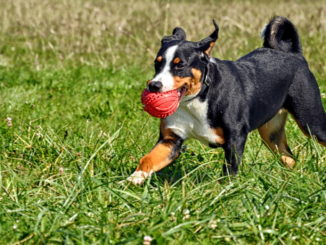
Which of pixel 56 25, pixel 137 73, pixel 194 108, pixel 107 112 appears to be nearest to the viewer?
pixel 194 108

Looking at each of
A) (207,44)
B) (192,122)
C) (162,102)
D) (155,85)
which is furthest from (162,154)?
(207,44)

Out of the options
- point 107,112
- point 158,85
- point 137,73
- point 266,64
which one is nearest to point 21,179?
point 158,85

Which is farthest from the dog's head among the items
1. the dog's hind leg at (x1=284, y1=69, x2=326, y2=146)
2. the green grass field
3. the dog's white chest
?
the dog's hind leg at (x1=284, y1=69, x2=326, y2=146)

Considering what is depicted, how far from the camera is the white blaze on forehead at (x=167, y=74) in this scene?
4445 mm

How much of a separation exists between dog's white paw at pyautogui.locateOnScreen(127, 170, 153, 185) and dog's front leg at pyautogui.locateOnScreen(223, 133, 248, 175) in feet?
1.81

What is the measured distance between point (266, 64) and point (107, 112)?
238cm

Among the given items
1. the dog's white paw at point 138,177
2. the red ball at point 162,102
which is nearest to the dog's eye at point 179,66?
the red ball at point 162,102

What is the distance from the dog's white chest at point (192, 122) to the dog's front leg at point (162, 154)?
0.06 m

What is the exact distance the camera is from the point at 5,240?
3.63 meters

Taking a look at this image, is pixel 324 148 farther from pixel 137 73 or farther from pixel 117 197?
pixel 137 73

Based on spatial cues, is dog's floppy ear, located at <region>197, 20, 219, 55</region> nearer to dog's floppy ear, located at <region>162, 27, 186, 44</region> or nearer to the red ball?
dog's floppy ear, located at <region>162, 27, 186, 44</region>

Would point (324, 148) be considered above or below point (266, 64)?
below

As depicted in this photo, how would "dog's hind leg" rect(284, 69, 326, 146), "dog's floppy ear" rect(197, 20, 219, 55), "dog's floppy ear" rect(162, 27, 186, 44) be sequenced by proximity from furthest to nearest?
1. "dog's hind leg" rect(284, 69, 326, 146)
2. "dog's floppy ear" rect(162, 27, 186, 44)
3. "dog's floppy ear" rect(197, 20, 219, 55)

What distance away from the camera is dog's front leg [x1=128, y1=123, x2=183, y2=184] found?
4824 millimetres
